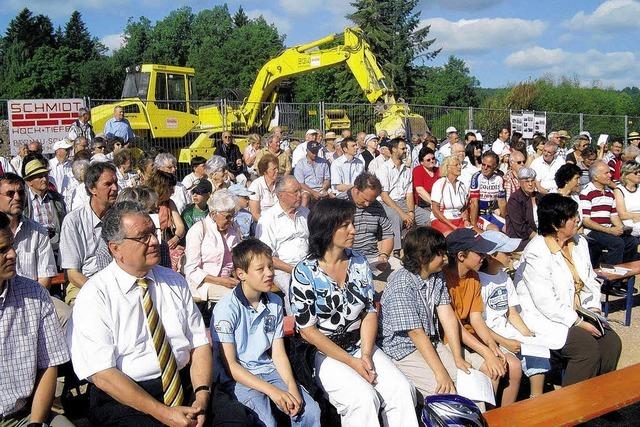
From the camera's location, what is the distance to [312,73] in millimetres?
51562

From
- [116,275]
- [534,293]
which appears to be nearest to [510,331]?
[534,293]

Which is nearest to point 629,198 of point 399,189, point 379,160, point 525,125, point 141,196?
point 399,189

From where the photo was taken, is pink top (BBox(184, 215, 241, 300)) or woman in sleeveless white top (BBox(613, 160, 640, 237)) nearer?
pink top (BBox(184, 215, 241, 300))

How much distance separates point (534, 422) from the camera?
336 cm

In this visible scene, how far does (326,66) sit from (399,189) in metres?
9.96

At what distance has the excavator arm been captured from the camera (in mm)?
17172

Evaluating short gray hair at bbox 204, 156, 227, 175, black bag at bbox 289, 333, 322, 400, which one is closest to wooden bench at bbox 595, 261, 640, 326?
black bag at bbox 289, 333, 322, 400

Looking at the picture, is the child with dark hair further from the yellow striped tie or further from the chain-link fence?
the chain-link fence

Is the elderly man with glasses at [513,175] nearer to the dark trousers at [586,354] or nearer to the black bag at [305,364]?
the dark trousers at [586,354]

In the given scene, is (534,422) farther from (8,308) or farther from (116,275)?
(8,308)

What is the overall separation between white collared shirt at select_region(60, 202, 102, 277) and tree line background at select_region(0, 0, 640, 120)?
28145mm

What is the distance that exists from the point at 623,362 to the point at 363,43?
44.2 feet

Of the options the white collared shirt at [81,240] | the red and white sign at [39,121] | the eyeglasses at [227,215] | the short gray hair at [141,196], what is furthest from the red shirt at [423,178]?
the red and white sign at [39,121]

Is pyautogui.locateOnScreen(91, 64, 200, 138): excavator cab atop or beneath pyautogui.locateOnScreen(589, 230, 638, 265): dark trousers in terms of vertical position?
atop
